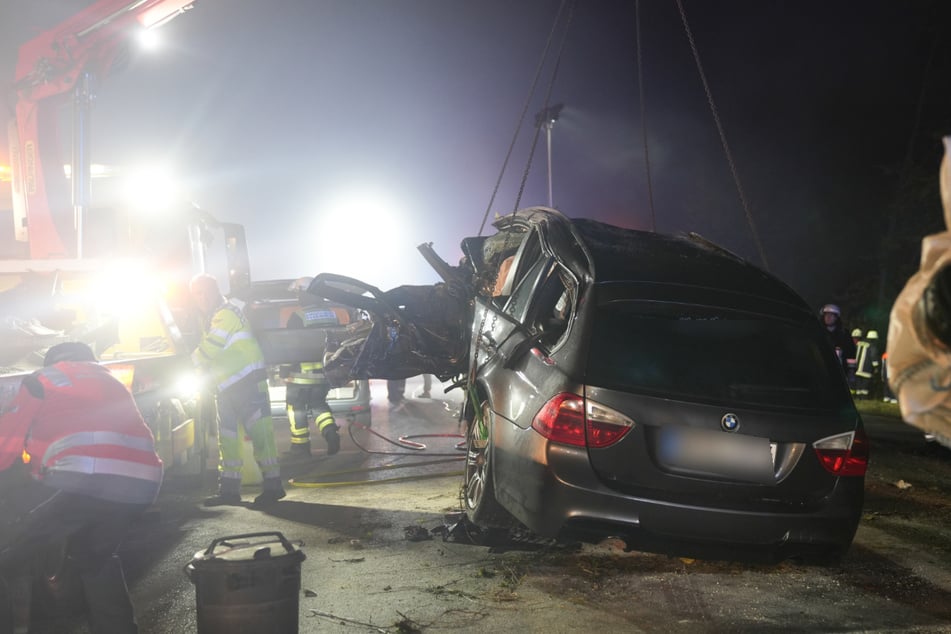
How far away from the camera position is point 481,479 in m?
5.21

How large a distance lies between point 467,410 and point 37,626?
281 centimetres

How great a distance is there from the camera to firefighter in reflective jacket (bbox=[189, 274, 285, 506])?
22.7ft

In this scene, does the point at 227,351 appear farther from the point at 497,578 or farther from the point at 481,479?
the point at 497,578

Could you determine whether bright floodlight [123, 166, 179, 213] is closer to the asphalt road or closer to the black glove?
the asphalt road

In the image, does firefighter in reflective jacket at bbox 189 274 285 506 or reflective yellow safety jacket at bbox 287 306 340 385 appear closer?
firefighter in reflective jacket at bbox 189 274 285 506

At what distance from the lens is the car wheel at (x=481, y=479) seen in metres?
5.00

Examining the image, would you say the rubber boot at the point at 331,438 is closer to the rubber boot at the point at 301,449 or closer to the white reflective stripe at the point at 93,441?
the rubber boot at the point at 301,449

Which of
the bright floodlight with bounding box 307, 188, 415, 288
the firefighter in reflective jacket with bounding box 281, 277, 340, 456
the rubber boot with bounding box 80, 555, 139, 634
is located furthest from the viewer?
the bright floodlight with bounding box 307, 188, 415, 288

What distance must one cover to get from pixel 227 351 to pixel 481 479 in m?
2.94

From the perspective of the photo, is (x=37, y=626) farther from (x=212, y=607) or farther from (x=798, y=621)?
(x=798, y=621)

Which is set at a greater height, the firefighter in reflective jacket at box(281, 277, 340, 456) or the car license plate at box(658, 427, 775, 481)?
the car license plate at box(658, 427, 775, 481)

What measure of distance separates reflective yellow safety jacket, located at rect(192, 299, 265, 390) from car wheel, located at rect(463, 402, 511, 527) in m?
2.36

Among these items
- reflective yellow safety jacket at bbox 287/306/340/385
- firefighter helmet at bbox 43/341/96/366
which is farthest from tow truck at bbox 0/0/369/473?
firefighter helmet at bbox 43/341/96/366

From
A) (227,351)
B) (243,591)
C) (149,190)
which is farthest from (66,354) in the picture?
(149,190)
